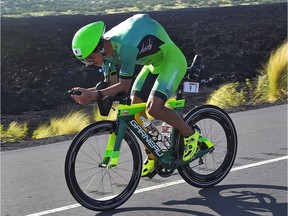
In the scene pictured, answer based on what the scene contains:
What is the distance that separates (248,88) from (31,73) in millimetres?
9284

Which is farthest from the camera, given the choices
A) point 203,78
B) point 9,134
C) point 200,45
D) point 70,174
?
point 200,45

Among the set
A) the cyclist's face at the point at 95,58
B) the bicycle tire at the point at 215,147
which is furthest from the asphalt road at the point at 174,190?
the cyclist's face at the point at 95,58

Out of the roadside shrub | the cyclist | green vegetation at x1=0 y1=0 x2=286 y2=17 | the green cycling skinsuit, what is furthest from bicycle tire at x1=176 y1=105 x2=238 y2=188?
green vegetation at x1=0 y1=0 x2=286 y2=17

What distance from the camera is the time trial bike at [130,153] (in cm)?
615

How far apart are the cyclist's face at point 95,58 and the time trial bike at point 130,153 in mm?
368

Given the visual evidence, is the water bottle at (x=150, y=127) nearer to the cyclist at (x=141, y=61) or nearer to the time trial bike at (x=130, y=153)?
the time trial bike at (x=130, y=153)

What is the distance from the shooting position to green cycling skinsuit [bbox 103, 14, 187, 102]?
6055 mm

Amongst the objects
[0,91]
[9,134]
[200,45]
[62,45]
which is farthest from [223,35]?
[9,134]

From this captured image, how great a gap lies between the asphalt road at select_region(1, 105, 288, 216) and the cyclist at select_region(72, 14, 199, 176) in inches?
16.4

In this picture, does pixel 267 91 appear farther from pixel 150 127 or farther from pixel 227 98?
pixel 150 127

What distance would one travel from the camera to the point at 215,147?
23.4ft

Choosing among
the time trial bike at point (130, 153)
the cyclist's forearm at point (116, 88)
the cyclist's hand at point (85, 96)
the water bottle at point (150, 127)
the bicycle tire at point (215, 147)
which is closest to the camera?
the cyclist's hand at point (85, 96)

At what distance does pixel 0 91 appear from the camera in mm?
20125

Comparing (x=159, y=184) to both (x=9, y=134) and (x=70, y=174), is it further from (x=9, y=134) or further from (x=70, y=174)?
(x=9, y=134)
